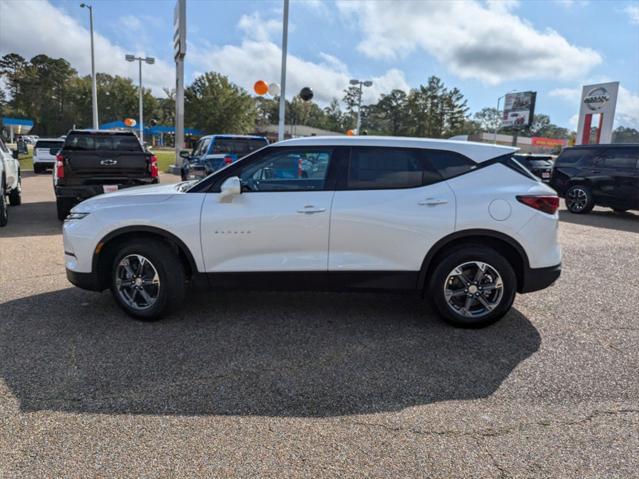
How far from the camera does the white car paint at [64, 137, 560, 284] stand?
4215 mm

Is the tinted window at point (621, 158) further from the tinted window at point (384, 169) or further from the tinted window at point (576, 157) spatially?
the tinted window at point (384, 169)

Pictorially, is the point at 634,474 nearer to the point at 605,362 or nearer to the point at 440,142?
the point at 605,362

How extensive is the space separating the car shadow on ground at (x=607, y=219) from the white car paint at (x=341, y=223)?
316 inches

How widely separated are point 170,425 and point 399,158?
2.91 m

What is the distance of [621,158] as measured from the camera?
1218cm

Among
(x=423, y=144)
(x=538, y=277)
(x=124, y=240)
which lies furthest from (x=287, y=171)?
(x=538, y=277)

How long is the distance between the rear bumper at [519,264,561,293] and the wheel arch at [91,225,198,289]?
2.99 meters

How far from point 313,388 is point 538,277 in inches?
92.3

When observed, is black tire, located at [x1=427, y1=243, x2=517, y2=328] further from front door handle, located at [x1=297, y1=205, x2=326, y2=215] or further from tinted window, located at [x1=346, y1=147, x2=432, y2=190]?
front door handle, located at [x1=297, y1=205, x2=326, y2=215]

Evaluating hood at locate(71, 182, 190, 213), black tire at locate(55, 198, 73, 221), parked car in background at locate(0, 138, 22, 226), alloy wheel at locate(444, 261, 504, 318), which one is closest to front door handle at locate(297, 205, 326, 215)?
hood at locate(71, 182, 190, 213)

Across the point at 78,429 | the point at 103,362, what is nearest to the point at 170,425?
the point at 78,429

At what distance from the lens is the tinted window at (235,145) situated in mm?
11633

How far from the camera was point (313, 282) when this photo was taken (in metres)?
4.33

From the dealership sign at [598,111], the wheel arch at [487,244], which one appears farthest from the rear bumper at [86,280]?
the dealership sign at [598,111]
